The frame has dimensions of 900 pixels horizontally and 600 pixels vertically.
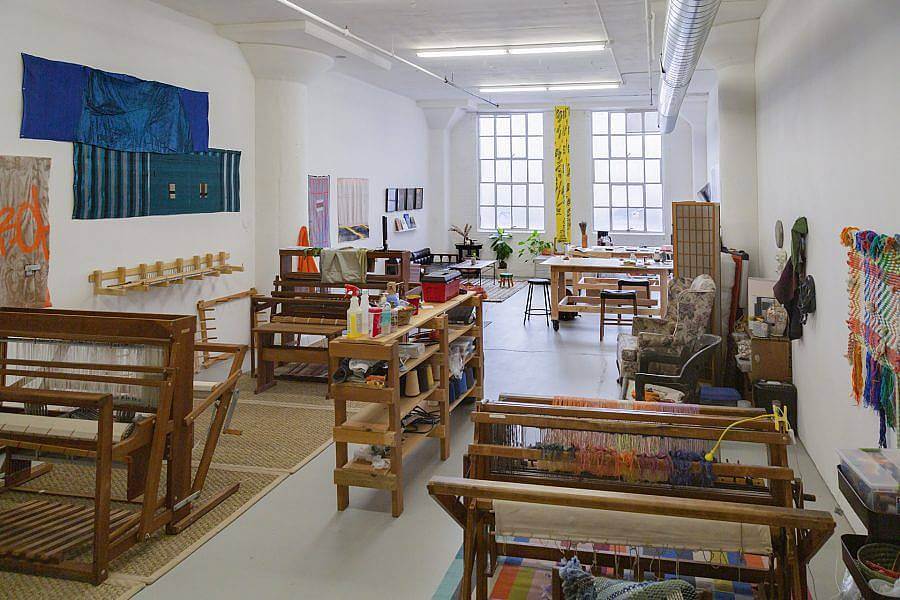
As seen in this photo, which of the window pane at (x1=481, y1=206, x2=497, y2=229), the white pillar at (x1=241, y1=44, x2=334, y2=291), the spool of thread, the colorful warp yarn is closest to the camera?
the colorful warp yarn

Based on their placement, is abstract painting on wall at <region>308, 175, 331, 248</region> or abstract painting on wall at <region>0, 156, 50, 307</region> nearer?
abstract painting on wall at <region>0, 156, 50, 307</region>

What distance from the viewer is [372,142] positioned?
1323 cm

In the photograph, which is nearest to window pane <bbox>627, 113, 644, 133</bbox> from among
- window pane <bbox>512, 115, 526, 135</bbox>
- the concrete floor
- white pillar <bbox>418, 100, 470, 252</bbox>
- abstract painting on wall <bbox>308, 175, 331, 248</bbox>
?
window pane <bbox>512, 115, 526, 135</bbox>

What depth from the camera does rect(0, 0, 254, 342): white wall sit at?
5.88m

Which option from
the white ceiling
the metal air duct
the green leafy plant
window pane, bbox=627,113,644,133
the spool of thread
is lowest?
the spool of thread

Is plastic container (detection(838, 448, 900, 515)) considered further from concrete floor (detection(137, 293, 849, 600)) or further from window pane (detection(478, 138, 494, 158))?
window pane (detection(478, 138, 494, 158))

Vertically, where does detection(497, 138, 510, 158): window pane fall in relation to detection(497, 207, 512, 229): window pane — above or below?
above

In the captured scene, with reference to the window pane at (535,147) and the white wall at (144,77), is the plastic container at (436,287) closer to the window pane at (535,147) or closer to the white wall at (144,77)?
the white wall at (144,77)

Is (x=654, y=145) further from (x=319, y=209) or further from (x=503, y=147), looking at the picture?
(x=319, y=209)

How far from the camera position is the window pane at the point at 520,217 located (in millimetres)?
17766

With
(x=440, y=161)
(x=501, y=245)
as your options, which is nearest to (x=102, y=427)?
(x=440, y=161)

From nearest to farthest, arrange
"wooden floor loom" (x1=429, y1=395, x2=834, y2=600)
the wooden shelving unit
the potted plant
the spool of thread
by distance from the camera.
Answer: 1. "wooden floor loom" (x1=429, y1=395, x2=834, y2=600)
2. the wooden shelving unit
3. the spool of thread
4. the potted plant

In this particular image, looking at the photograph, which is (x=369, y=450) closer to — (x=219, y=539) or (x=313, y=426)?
(x=219, y=539)

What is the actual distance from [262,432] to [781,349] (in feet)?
14.1
